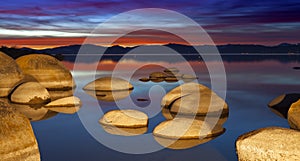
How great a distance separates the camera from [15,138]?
313 inches

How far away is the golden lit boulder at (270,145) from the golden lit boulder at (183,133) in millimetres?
2219

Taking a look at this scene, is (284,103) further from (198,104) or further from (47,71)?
(47,71)

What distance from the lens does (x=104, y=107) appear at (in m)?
17.6

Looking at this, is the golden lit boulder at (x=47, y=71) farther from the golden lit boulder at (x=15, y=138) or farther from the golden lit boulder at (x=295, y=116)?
the golden lit boulder at (x=295, y=116)

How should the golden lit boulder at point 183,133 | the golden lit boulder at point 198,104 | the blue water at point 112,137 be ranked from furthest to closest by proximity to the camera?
1. the golden lit boulder at point 198,104
2. the golden lit boulder at point 183,133
3. the blue water at point 112,137

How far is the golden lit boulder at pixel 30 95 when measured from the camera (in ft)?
59.7

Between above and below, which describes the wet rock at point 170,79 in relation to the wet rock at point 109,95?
below

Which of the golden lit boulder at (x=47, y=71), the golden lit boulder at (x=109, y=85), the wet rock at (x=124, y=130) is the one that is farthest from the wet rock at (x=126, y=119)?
the golden lit boulder at (x=47, y=71)

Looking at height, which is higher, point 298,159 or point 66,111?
point 298,159

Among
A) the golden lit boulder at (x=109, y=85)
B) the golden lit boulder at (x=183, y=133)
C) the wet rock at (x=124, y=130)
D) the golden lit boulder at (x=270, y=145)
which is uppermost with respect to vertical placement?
the golden lit boulder at (x=270, y=145)

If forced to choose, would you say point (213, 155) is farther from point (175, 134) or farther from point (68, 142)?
point (68, 142)

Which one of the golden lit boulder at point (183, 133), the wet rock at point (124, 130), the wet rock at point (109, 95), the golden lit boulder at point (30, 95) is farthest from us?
the wet rock at point (109, 95)

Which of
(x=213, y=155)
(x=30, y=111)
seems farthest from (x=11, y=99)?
(x=213, y=155)

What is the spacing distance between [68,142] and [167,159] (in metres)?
3.65
